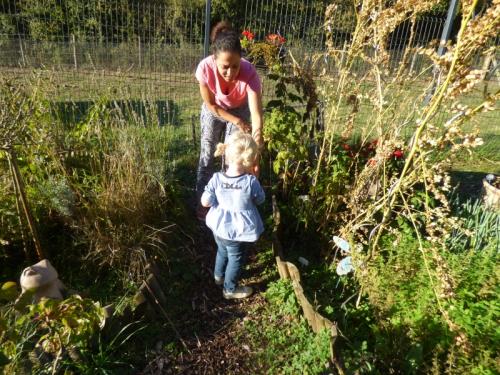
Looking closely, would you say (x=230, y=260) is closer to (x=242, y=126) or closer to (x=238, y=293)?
(x=238, y=293)

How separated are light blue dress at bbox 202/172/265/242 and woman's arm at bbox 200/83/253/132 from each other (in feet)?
2.18

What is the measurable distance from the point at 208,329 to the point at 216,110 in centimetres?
165

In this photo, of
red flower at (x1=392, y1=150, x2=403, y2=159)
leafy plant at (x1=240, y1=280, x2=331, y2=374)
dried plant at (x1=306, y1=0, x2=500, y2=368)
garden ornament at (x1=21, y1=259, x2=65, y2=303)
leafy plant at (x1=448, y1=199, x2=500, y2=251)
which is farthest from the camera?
red flower at (x1=392, y1=150, x2=403, y2=159)

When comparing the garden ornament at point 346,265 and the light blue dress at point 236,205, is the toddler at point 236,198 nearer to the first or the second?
the light blue dress at point 236,205

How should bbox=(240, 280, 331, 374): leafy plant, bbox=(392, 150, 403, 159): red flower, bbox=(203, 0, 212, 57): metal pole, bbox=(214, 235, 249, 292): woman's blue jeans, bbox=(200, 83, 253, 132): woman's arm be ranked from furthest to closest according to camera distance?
bbox=(203, 0, 212, 57): metal pole → bbox=(392, 150, 403, 159): red flower → bbox=(200, 83, 253, 132): woman's arm → bbox=(214, 235, 249, 292): woman's blue jeans → bbox=(240, 280, 331, 374): leafy plant

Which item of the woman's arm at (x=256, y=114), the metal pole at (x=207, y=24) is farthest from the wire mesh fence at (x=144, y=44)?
the woman's arm at (x=256, y=114)

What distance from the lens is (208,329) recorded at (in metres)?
2.43

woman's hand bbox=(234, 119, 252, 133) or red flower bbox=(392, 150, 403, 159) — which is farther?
red flower bbox=(392, 150, 403, 159)

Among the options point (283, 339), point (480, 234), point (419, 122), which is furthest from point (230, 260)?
point (480, 234)

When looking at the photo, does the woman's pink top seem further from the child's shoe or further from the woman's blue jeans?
the child's shoe

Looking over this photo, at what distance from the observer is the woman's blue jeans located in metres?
2.52

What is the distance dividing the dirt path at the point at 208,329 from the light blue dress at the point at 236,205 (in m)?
0.54

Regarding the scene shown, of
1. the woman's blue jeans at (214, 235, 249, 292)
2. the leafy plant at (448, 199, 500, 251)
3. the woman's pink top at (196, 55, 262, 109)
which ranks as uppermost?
the woman's pink top at (196, 55, 262, 109)

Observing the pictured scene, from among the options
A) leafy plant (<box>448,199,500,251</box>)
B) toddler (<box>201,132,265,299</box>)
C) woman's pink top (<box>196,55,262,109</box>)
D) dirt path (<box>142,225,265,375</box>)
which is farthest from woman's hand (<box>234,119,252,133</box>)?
leafy plant (<box>448,199,500,251</box>)
